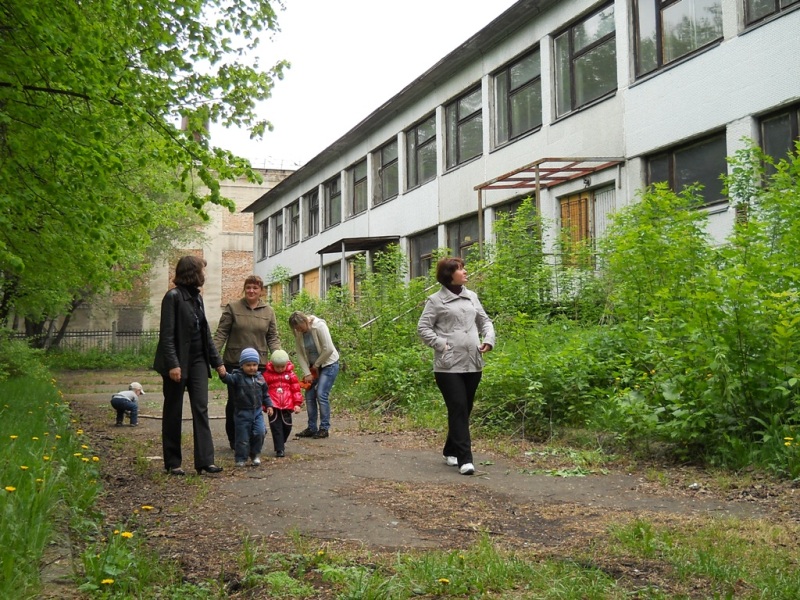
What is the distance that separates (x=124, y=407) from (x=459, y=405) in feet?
20.1

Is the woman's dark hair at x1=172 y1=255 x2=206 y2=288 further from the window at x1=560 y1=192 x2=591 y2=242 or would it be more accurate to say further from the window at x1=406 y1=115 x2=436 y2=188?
the window at x1=406 y1=115 x2=436 y2=188

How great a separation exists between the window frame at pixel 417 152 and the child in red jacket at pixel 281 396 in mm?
17075

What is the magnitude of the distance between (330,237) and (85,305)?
1837cm

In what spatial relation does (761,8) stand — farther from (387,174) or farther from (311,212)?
(311,212)

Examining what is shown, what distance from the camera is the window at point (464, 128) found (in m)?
23.1

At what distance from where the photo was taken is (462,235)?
78.0 feet

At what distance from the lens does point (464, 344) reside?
7.89 meters

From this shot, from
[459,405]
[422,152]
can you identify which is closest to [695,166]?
[459,405]

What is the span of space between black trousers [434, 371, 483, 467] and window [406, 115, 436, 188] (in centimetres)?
1808

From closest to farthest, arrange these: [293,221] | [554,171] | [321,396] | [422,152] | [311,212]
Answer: [321,396]
[554,171]
[422,152]
[311,212]
[293,221]

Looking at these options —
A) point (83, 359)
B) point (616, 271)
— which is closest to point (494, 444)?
point (616, 271)

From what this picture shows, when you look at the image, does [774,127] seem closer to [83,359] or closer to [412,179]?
[412,179]

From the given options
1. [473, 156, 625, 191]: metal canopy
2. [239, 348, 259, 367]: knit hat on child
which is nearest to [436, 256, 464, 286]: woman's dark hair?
[239, 348, 259, 367]: knit hat on child

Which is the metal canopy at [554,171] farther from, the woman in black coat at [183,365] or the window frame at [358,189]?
the window frame at [358,189]
